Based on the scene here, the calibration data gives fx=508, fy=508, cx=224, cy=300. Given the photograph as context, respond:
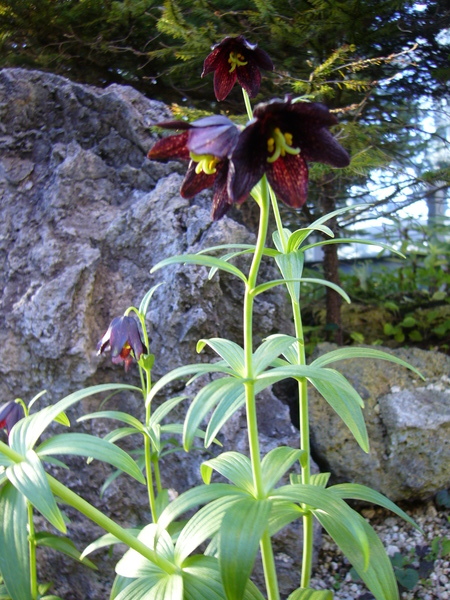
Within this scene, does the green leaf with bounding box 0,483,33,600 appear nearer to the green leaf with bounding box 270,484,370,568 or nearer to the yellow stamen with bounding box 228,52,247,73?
the green leaf with bounding box 270,484,370,568

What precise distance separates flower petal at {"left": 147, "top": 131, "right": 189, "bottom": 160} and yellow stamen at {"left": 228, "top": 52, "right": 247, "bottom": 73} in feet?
1.05

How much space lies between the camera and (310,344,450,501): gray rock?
2.13 meters

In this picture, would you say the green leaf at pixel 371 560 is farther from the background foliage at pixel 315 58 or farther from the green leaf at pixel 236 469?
the background foliage at pixel 315 58

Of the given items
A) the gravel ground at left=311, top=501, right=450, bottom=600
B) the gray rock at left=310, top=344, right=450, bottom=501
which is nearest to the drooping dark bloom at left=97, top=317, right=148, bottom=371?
the gray rock at left=310, top=344, right=450, bottom=501

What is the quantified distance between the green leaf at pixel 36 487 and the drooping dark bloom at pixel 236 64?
0.94 metres

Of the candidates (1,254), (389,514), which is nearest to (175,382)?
(1,254)

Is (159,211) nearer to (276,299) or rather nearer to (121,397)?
(276,299)

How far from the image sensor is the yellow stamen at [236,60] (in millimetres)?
1206

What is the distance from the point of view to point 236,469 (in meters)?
1.16

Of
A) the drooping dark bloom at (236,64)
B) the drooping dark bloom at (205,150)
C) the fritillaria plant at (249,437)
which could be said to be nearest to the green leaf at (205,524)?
the fritillaria plant at (249,437)

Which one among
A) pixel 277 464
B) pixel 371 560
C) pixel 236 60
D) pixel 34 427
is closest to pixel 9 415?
pixel 34 427

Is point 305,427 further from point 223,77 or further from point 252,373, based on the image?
point 223,77

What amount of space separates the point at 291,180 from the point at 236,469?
649 millimetres

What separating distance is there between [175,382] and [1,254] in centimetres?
91
